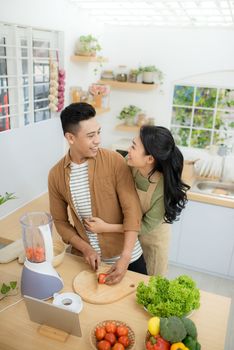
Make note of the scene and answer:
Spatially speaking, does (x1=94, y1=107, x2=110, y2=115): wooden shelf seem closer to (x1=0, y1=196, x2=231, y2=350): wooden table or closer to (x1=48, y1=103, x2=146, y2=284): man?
(x1=48, y1=103, x2=146, y2=284): man

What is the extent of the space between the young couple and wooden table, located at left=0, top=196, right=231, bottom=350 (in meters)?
0.15

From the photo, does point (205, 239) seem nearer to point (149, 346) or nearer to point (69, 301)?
point (69, 301)

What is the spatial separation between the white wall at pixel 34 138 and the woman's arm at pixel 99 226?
1.06 meters

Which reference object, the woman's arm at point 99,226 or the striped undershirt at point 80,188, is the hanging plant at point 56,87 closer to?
the striped undershirt at point 80,188

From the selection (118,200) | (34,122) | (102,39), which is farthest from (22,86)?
(102,39)

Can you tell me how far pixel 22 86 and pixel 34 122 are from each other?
0.32 m

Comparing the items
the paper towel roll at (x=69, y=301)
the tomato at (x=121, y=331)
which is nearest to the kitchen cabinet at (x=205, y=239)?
the paper towel roll at (x=69, y=301)

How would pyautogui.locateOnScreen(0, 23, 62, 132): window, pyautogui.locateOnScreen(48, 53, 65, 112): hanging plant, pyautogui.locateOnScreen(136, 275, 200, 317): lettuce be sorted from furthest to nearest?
pyautogui.locateOnScreen(48, 53, 65, 112): hanging plant < pyautogui.locateOnScreen(0, 23, 62, 132): window < pyautogui.locateOnScreen(136, 275, 200, 317): lettuce

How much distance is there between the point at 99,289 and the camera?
139cm

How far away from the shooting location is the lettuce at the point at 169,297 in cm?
120

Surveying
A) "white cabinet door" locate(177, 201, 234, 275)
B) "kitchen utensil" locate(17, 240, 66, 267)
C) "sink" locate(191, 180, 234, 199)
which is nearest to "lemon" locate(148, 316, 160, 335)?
"kitchen utensil" locate(17, 240, 66, 267)

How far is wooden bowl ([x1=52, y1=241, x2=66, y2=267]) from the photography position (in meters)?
1.51

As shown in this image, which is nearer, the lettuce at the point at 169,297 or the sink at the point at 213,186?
the lettuce at the point at 169,297

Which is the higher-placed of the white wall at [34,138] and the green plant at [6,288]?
the white wall at [34,138]
